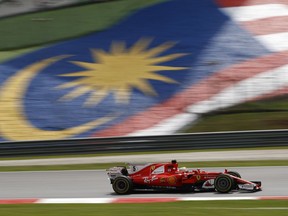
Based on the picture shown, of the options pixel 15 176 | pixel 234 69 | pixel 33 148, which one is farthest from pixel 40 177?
pixel 234 69

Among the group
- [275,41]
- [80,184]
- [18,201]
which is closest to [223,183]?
[80,184]

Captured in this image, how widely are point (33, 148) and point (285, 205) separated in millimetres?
11941

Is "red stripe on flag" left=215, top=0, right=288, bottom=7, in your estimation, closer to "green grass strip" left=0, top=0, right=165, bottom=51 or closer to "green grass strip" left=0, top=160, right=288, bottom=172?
"green grass strip" left=0, top=0, right=165, bottom=51

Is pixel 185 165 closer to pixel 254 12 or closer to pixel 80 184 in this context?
pixel 80 184

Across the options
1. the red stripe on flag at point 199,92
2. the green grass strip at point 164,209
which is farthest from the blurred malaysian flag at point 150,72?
the green grass strip at point 164,209

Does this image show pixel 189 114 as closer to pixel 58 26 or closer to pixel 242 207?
pixel 58 26

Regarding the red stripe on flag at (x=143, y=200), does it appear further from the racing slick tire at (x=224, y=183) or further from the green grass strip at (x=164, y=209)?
the racing slick tire at (x=224, y=183)

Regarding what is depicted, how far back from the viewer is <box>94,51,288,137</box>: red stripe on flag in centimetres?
2191

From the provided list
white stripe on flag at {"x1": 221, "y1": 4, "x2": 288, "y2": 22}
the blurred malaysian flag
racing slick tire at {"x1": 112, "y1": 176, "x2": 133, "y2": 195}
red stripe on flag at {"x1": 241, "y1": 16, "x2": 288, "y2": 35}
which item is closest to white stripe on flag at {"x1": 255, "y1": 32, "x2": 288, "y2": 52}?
the blurred malaysian flag

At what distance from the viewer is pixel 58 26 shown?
2884cm

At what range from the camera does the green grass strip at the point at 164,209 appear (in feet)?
27.8

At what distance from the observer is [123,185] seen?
36.3 feet

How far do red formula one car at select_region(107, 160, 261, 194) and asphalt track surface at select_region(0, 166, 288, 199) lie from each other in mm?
126

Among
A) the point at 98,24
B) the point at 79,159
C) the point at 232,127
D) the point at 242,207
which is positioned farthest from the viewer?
the point at 98,24
